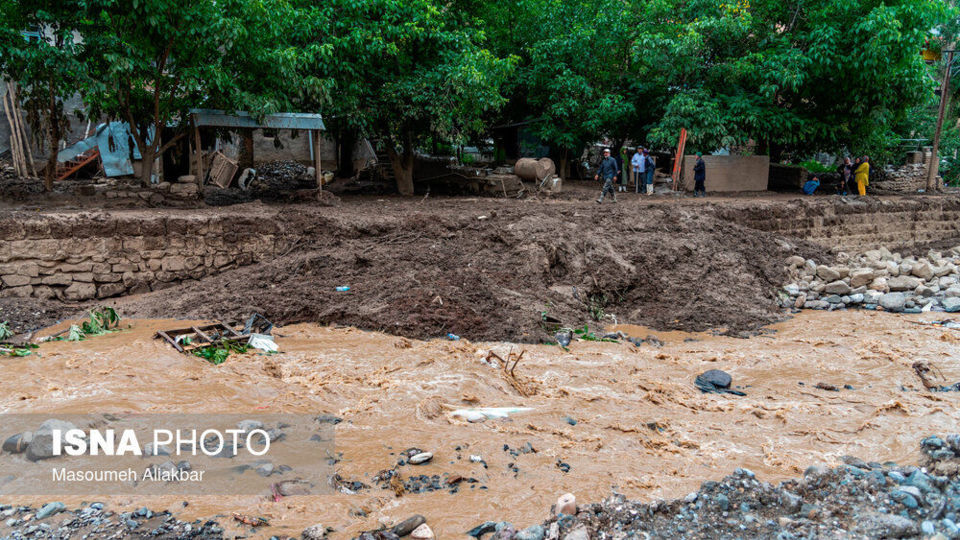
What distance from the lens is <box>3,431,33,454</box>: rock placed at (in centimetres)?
479

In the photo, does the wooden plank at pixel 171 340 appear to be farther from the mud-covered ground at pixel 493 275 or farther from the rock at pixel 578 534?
the rock at pixel 578 534

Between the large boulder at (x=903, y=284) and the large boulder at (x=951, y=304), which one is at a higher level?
the large boulder at (x=903, y=284)

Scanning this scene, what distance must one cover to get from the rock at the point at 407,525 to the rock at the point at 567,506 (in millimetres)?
893

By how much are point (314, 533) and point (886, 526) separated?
346 cm

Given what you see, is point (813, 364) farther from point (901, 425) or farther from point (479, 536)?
point (479, 536)

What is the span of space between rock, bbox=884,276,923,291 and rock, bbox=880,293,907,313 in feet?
1.86

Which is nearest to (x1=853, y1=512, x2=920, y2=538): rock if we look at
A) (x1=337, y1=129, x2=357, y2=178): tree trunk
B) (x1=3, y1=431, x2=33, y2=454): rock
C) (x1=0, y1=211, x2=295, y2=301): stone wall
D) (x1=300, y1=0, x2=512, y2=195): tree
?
(x1=3, y1=431, x2=33, y2=454): rock

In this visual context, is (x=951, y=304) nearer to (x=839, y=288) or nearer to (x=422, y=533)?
(x=839, y=288)

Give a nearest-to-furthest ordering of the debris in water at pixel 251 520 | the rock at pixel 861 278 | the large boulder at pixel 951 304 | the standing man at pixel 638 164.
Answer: the debris in water at pixel 251 520, the large boulder at pixel 951 304, the rock at pixel 861 278, the standing man at pixel 638 164

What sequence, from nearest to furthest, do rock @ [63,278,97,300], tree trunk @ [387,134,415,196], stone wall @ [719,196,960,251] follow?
rock @ [63,278,97,300] < stone wall @ [719,196,960,251] < tree trunk @ [387,134,415,196]

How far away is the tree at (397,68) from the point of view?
13.8m

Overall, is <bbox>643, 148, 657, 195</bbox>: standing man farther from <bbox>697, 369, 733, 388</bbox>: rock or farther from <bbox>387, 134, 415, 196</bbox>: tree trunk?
<bbox>697, 369, 733, 388</bbox>: rock

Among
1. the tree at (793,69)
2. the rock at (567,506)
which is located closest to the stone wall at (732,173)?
the tree at (793,69)

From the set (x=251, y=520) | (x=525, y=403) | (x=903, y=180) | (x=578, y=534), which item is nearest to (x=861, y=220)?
(x=903, y=180)
